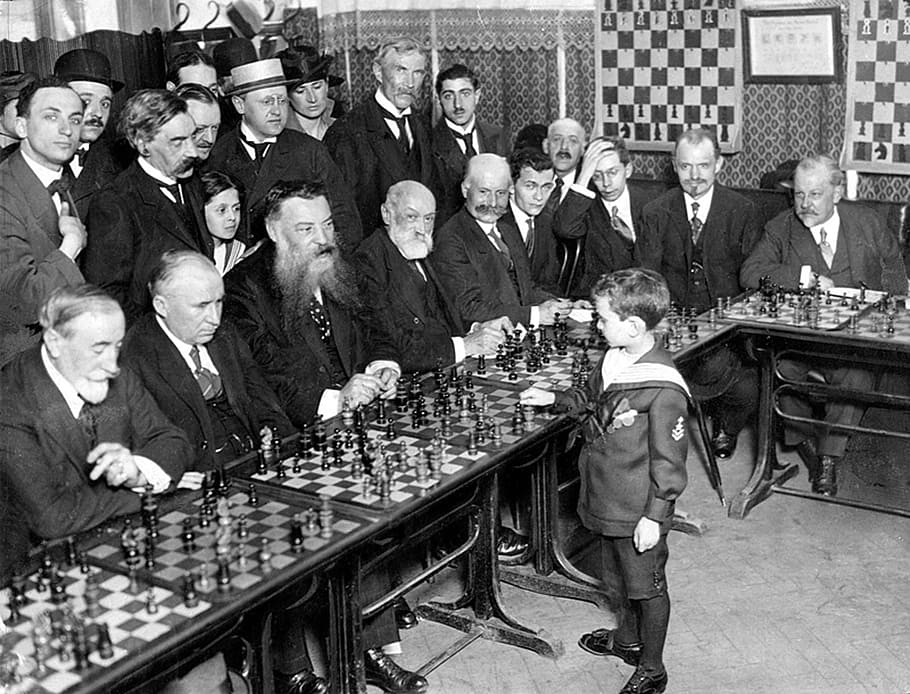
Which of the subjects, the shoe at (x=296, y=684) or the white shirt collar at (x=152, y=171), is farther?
the white shirt collar at (x=152, y=171)

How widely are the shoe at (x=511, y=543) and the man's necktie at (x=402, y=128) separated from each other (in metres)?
2.65

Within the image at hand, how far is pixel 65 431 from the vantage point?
151 inches

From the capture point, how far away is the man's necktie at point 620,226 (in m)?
7.40

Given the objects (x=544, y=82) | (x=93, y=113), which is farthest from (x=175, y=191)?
(x=544, y=82)

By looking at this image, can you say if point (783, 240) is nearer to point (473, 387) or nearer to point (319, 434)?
point (473, 387)

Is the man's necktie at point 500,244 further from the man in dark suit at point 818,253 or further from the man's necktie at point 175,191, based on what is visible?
the man's necktie at point 175,191

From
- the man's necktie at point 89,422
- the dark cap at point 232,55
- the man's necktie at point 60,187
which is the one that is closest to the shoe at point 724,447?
the dark cap at point 232,55

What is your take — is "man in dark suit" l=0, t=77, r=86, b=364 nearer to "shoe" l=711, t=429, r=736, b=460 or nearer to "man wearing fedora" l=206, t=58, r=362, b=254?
"man wearing fedora" l=206, t=58, r=362, b=254

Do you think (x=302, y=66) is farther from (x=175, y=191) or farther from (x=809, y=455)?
(x=809, y=455)

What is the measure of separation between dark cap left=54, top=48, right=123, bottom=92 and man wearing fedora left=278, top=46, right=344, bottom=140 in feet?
3.98

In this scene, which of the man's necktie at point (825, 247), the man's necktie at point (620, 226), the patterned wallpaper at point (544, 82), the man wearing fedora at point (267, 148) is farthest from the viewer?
the patterned wallpaper at point (544, 82)

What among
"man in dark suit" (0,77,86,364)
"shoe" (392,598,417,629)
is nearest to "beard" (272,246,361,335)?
"man in dark suit" (0,77,86,364)

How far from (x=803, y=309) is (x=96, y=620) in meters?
4.35

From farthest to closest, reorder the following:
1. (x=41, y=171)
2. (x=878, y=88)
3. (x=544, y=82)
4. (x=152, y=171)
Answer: (x=544, y=82) < (x=878, y=88) < (x=152, y=171) < (x=41, y=171)
